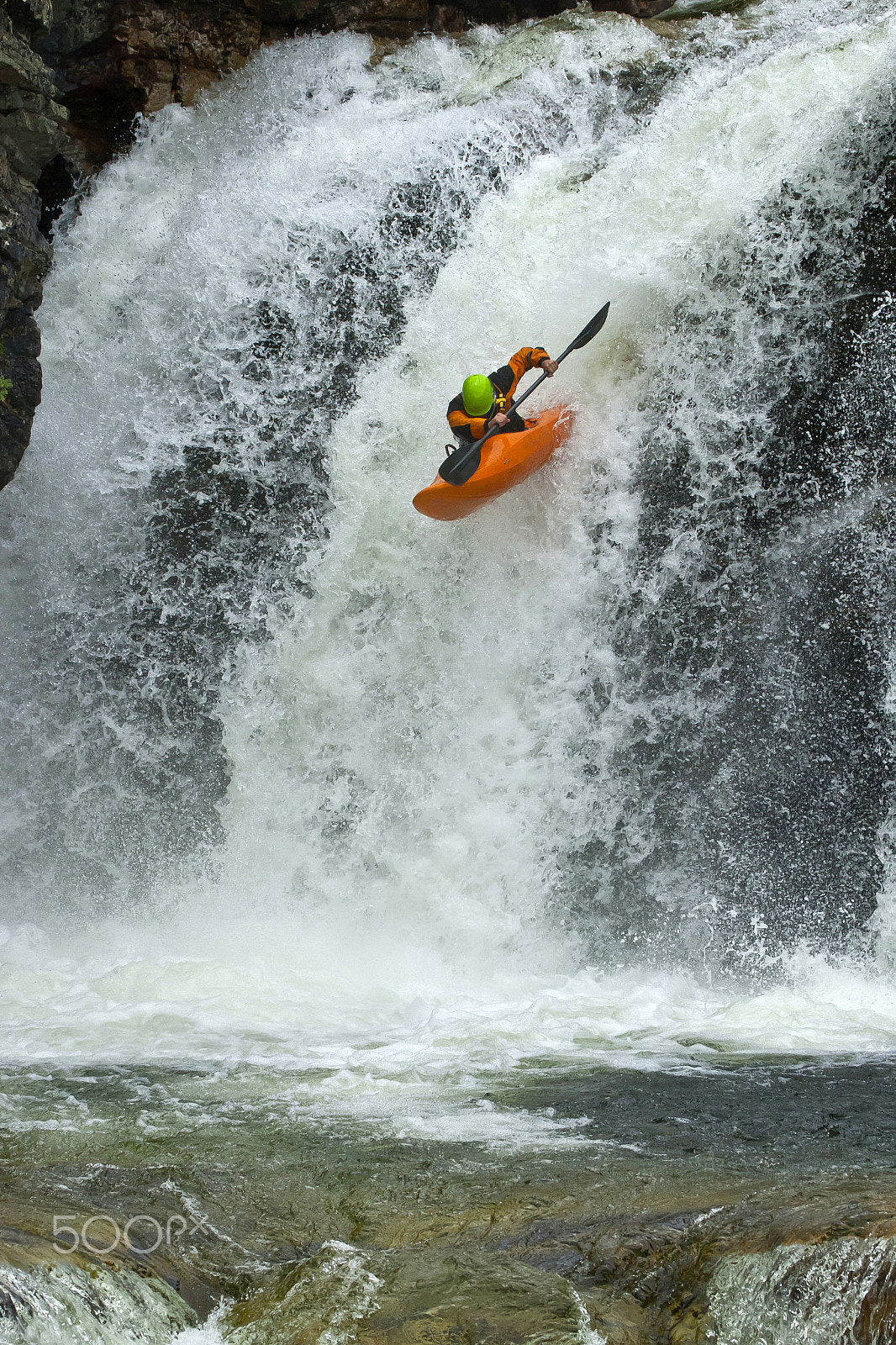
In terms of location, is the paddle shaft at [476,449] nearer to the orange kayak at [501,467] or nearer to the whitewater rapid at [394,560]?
the orange kayak at [501,467]

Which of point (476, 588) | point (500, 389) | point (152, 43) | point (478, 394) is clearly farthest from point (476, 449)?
point (152, 43)

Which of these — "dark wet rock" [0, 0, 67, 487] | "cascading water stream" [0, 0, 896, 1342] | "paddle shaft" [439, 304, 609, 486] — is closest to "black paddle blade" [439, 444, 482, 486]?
"paddle shaft" [439, 304, 609, 486]

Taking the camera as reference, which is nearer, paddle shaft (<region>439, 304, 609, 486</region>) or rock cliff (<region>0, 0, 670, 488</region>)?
paddle shaft (<region>439, 304, 609, 486</region>)

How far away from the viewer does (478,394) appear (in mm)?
4812

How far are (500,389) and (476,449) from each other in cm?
45

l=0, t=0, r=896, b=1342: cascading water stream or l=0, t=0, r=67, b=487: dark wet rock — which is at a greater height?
l=0, t=0, r=67, b=487: dark wet rock

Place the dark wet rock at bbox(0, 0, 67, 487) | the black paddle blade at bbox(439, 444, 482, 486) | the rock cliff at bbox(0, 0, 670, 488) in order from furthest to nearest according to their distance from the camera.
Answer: the rock cliff at bbox(0, 0, 670, 488), the black paddle blade at bbox(439, 444, 482, 486), the dark wet rock at bbox(0, 0, 67, 487)

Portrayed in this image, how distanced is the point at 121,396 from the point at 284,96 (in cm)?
260

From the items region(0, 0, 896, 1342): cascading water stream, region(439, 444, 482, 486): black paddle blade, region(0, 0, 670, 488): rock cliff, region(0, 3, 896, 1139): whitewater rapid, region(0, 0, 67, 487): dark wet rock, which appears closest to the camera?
region(0, 0, 67, 487): dark wet rock

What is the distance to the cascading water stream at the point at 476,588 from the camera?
4895mm

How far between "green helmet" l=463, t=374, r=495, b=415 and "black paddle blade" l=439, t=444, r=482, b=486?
208mm

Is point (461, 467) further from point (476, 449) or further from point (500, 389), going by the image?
point (500, 389)

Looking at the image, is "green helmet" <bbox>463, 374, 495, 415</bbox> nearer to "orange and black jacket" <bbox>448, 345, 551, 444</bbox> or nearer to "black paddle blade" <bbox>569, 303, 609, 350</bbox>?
"orange and black jacket" <bbox>448, 345, 551, 444</bbox>

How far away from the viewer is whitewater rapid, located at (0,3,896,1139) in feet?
16.5
